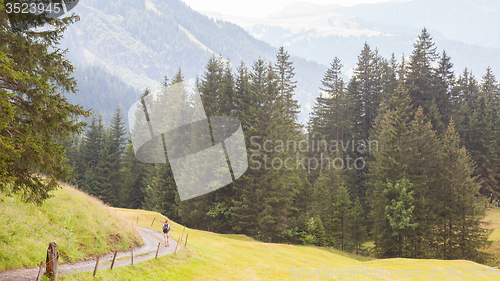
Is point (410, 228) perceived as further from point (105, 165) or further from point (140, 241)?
point (105, 165)

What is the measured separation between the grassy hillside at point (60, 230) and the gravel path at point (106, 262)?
446 mm

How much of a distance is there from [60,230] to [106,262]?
3.11 metres

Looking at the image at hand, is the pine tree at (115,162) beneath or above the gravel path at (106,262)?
above

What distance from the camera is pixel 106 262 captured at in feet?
50.0

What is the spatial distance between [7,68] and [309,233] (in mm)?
39828

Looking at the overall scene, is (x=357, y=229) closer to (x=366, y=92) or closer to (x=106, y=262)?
(x=366, y=92)

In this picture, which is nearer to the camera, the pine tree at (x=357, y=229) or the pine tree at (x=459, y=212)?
the pine tree at (x=459, y=212)

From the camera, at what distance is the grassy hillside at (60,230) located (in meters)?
12.8

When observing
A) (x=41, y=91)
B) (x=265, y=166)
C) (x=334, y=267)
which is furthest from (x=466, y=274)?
(x=41, y=91)

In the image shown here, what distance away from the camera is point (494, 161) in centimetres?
5181

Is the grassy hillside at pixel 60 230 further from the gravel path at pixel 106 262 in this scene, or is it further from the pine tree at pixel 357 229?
the pine tree at pixel 357 229

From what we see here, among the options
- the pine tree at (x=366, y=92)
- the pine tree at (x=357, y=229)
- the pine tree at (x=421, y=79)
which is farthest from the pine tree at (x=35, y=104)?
the pine tree at (x=366, y=92)

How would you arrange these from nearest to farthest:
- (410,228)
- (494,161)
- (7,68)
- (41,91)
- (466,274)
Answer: (7,68) < (41,91) < (466,274) < (410,228) < (494,161)

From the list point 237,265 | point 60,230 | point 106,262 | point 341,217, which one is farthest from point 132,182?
point 106,262
